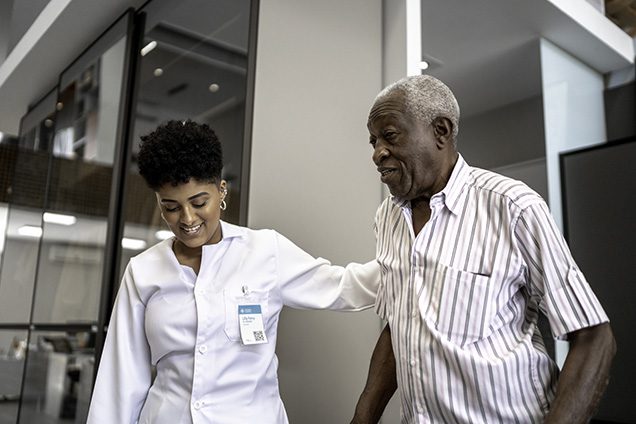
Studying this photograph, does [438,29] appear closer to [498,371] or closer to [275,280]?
[275,280]

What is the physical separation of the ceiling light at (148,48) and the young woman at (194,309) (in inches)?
67.7

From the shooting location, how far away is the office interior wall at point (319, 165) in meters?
2.05

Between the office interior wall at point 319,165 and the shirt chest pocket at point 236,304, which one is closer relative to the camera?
the shirt chest pocket at point 236,304

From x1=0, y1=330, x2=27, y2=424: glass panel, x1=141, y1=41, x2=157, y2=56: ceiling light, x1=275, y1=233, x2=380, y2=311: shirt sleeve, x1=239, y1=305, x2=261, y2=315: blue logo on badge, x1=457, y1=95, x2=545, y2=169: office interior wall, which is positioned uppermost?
x1=141, y1=41, x2=157, y2=56: ceiling light

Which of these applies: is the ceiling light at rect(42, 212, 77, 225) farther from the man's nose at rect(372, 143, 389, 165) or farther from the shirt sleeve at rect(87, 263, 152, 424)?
the man's nose at rect(372, 143, 389, 165)

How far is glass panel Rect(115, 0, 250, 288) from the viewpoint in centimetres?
225

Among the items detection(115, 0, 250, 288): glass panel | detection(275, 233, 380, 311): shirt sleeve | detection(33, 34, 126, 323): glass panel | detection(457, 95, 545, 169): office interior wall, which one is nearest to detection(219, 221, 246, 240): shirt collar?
detection(275, 233, 380, 311): shirt sleeve

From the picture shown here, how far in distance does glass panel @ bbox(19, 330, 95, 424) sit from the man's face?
2.34 m

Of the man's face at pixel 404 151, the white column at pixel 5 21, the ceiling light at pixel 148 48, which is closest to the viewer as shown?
the man's face at pixel 404 151

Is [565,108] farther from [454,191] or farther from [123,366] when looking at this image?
[123,366]

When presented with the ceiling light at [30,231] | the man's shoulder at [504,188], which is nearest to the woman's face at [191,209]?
the man's shoulder at [504,188]

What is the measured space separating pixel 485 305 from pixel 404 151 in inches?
16.2

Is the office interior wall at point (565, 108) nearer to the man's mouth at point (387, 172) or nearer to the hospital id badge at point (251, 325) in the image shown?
the man's mouth at point (387, 172)

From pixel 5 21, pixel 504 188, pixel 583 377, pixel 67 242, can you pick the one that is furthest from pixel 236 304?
pixel 5 21
